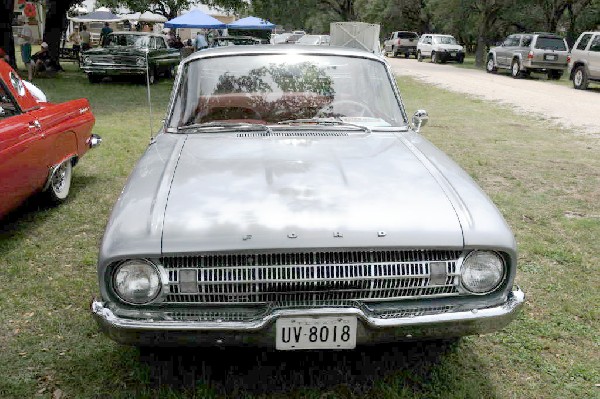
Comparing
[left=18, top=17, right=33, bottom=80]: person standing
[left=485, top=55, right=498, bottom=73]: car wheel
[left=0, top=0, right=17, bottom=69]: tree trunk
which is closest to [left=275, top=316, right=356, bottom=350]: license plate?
[left=0, top=0, right=17, bottom=69]: tree trunk

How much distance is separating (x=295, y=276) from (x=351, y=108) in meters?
1.85

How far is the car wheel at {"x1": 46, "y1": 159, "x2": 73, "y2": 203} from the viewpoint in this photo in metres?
5.71

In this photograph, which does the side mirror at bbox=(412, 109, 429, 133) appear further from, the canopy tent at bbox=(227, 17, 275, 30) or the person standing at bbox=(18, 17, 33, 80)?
the canopy tent at bbox=(227, 17, 275, 30)

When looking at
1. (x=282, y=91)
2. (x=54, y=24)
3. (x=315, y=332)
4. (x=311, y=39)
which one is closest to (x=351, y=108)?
(x=282, y=91)

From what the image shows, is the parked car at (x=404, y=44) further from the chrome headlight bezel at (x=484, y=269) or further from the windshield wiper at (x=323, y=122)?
the chrome headlight bezel at (x=484, y=269)

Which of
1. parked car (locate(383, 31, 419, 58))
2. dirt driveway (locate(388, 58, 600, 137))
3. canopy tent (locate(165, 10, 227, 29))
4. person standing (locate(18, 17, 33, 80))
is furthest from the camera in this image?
parked car (locate(383, 31, 419, 58))

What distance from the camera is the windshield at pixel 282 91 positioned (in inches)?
158

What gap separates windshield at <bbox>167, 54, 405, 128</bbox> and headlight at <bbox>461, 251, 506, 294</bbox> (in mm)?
1559

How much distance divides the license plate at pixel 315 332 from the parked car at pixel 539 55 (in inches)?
887

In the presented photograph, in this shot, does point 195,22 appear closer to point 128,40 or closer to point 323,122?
point 128,40

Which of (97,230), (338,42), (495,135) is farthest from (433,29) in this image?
(97,230)

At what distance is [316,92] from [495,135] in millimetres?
7178

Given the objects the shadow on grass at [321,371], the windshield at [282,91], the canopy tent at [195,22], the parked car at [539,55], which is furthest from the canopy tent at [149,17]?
the shadow on grass at [321,371]

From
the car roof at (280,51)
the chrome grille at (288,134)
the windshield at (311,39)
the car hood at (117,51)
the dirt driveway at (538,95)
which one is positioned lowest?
the dirt driveway at (538,95)
